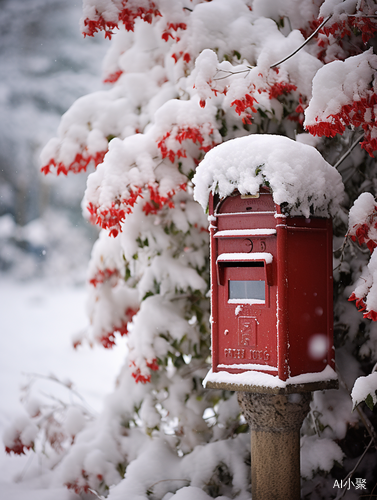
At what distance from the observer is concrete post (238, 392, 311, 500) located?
271cm

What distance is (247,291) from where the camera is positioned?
262 centimetres

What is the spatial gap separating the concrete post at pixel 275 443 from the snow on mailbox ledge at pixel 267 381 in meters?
0.17

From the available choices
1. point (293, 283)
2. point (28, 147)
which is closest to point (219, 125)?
point (293, 283)

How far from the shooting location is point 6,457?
5.06 meters

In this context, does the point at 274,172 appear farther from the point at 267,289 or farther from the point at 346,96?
the point at 267,289

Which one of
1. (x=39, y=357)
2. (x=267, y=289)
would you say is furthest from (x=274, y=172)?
(x=39, y=357)

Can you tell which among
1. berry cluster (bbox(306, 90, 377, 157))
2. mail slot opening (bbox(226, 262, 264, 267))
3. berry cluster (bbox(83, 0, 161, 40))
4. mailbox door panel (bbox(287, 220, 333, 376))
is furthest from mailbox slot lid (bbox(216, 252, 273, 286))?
berry cluster (bbox(83, 0, 161, 40))

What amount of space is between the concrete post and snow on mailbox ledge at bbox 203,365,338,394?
167mm

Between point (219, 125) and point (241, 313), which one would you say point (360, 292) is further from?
point (219, 125)

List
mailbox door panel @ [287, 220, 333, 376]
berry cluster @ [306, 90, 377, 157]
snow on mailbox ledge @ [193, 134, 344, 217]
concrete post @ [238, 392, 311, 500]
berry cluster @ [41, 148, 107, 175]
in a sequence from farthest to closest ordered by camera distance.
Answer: berry cluster @ [41, 148, 107, 175], concrete post @ [238, 392, 311, 500], mailbox door panel @ [287, 220, 333, 376], snow on mailbox ledge @ [193, 134, 344, 217], berry cluster @ [306, 90, 377, 157]

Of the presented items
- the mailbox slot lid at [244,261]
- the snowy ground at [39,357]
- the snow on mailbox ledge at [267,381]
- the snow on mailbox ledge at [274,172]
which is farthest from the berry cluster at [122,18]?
the snowy ground at [39,357]

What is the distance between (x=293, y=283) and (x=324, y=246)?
380mm

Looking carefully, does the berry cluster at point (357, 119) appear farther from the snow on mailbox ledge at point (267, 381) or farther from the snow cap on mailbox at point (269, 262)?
the snow on mailbox ledge at point (267, 381)

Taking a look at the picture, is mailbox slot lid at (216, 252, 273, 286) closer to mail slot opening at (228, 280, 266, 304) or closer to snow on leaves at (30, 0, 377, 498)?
mail slot opening at (228, 280, 266, 304)
